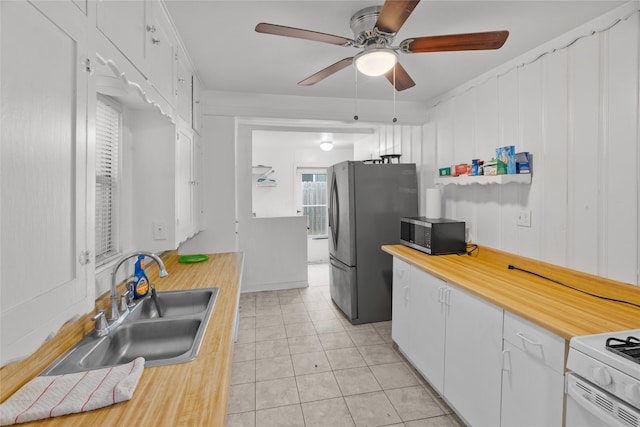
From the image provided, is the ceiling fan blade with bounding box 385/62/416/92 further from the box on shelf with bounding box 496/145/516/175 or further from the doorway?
the doorway

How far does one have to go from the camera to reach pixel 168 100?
6.16 feet

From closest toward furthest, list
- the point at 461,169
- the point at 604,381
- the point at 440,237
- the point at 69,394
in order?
the point at 69,394
the point at 604,381
the point at 440,237
the point at 461,169

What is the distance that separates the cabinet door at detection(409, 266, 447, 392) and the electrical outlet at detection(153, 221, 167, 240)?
5.78 ft

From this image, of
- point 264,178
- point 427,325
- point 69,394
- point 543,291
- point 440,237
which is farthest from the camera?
point 264,178

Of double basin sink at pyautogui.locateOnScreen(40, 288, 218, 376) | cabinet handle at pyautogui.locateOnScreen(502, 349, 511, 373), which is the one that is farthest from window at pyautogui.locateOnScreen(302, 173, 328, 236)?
cabinet handle at pyautogui.locateOnScreen(502, 349, 511, 373)

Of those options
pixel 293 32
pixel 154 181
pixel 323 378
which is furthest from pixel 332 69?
pixel 323 378

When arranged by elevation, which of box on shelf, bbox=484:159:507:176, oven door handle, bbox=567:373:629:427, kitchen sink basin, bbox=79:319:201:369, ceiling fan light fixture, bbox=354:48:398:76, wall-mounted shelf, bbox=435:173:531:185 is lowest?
oven door handle, bbox=567:373:629:427

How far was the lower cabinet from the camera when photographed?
1.28 m

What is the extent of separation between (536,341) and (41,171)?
69.4 inches

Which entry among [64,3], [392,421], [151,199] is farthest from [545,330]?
[151,199]

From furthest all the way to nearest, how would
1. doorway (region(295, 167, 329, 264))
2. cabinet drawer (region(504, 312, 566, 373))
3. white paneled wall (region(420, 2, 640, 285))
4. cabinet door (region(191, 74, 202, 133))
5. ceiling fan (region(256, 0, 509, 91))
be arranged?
1. doorway (region(295, 167, 329, 264))
2. cabinet door (region(191, 74, 202, 133))
3. white paneled wall (region(420, 2, 640, 285))
4. ceiling fan (region(256, 0, 509, 91))
5. cabinet drawer (region(504, 312, 566, 373))

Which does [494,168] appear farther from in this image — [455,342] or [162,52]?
[162,52]

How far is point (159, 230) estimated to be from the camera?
80.5 inches

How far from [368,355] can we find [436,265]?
41.4 inches
